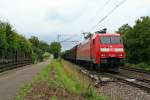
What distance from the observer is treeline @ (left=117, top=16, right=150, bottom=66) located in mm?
47719

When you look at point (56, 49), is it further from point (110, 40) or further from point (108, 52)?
point (108, 52)

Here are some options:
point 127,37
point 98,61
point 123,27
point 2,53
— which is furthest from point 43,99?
point 123,27

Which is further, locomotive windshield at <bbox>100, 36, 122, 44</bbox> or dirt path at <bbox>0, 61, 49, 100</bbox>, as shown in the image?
locomotive windshield at <bbox>100, 36, 122, 44</bbox>

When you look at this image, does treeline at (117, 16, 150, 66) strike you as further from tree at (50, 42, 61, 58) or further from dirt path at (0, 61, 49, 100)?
tree at (50, 42, 61, 58)

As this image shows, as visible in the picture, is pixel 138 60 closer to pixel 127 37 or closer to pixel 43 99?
pixel 127 37

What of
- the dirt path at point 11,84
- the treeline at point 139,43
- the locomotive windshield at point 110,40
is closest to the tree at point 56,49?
the treeline at point 139,43

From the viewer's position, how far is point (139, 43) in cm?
4834

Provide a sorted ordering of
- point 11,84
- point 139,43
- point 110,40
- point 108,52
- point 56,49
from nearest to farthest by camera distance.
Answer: point 11,84 → point 108,52 → point 110,40 → point 139,43 → point 56,49

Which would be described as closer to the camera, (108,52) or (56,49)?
(108,52)

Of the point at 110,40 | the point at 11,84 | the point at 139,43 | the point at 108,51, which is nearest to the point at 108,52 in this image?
the point at 108,51

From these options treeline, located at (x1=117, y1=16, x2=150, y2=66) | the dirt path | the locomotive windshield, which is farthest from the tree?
the dirt path

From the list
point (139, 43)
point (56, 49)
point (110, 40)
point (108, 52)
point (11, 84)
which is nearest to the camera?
point (11, 84)

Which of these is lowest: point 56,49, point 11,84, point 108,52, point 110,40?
point 11,84

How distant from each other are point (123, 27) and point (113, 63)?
126 ft
